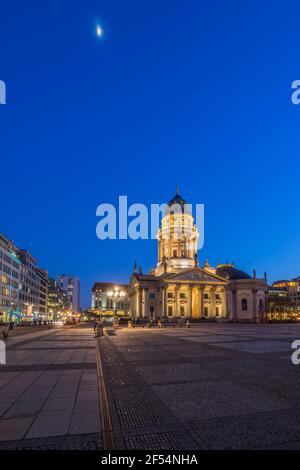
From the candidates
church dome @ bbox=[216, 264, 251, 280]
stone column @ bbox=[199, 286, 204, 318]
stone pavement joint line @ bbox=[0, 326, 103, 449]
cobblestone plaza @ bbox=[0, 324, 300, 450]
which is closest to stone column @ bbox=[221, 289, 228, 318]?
stone column @ bbox=[199, 286, 204, 318]

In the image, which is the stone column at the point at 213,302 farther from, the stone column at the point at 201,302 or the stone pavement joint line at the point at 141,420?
the stone pavement joint line at the point at 141,420

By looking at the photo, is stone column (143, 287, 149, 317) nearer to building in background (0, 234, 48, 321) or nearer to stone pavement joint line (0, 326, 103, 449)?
building in background (0, 234, 48, 321)

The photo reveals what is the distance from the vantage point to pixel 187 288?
112m

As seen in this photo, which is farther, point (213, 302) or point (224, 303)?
point (224, 303)

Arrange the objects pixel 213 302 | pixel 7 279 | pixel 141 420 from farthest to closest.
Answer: pixel 213 302, pixel 7 279, pixel 141 420

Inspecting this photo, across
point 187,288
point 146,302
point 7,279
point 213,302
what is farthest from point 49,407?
point 213,302

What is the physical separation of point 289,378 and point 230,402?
181 inches

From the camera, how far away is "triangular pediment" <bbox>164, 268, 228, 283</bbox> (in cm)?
10975

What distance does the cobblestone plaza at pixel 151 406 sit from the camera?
6824mm

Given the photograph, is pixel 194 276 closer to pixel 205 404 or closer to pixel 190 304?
pixel 190 304

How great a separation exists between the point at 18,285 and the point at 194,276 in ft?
180

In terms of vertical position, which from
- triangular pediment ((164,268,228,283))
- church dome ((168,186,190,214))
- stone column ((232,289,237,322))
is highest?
church dome ((168,186,190,214))

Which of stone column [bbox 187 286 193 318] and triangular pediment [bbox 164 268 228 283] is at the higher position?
triangular pediment [bbox 164 268 228 283]

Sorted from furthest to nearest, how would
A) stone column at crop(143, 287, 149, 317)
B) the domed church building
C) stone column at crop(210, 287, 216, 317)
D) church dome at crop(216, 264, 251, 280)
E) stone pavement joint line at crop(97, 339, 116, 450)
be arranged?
church dome at crop(216, 264, 251, 280), stone column at crop(210, 287, 216, 317), stone column at crop(143, 287, 149, 317), the domed church building, stone pavement joint line at crop(97, 339, 116, 450)
